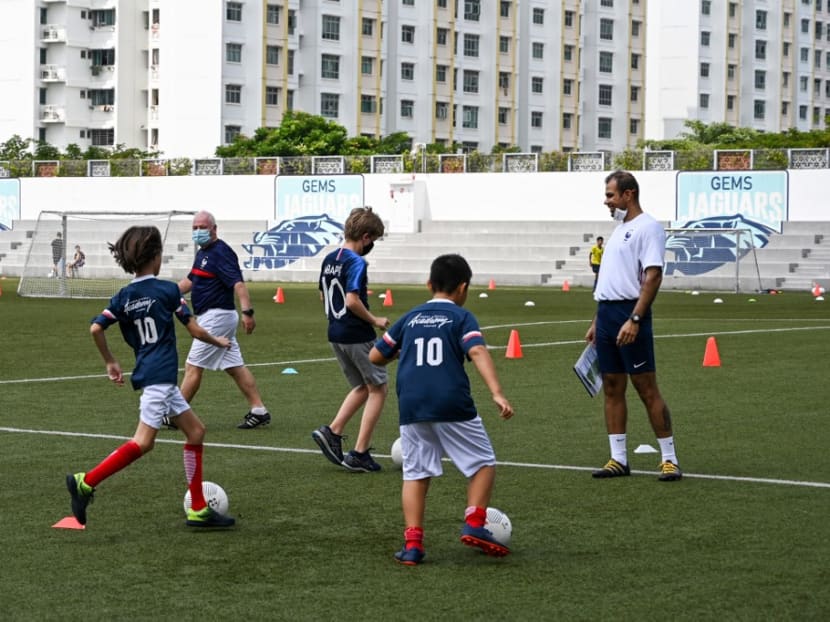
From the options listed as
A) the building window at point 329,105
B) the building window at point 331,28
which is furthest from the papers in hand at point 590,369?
the building window at point 331,28

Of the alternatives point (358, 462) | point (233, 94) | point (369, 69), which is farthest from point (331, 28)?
point (358, 462)

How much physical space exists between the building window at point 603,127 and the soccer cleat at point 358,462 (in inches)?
4271

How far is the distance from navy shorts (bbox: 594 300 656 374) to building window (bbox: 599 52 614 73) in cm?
10837

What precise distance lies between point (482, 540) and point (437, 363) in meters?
0.91

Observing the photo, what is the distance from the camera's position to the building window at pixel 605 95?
116750mm

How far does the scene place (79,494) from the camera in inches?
321

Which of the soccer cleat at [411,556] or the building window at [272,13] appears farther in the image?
the building window at [272,13]

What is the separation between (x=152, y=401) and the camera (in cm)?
830

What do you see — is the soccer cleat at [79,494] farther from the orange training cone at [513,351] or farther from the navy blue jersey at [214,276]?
the orange training cone at [513,351]

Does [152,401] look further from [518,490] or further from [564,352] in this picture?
[564,352]

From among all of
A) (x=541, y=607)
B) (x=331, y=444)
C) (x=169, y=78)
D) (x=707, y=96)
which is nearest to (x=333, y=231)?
(x=169, y=78)

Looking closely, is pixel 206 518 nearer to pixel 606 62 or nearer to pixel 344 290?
pixel 344 290

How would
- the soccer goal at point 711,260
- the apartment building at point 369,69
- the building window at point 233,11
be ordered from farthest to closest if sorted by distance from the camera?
1. the apartment building at point 369,69
2. the building window at point 233,11
3. the soccer goal at point 711,260

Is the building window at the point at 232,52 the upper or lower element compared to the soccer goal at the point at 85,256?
upper
